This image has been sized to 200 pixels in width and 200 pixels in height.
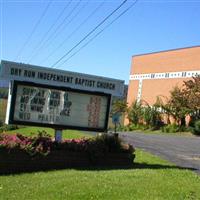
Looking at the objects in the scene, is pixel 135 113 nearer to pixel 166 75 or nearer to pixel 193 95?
pixel 166 75

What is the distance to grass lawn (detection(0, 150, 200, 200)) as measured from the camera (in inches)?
403

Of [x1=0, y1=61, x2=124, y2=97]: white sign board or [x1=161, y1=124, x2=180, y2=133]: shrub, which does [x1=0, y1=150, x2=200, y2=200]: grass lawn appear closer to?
[x1=0, y1=61, x2=124, y2=97]: white sign board

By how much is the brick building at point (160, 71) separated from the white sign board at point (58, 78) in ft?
119

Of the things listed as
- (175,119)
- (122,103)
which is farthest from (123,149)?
(122,103)

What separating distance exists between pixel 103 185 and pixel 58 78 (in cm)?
609

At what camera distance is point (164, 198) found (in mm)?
10125

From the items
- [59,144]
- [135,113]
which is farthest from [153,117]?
[59,144]

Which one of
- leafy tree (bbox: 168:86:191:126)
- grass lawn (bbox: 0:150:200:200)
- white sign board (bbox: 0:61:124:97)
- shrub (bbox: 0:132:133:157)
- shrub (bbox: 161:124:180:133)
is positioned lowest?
grass lawn (bbox: 0:150:200:200)

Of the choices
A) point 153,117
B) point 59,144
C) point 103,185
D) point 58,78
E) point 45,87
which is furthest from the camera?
point 153,117

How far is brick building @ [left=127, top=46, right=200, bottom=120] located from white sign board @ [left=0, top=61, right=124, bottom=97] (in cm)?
3624

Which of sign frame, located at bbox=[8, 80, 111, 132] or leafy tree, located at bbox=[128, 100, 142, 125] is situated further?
leafy tree, located at bbox=[128, 100, 142, 125]

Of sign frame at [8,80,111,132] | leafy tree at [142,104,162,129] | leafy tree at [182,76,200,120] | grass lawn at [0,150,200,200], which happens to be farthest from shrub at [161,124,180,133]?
grass lawn at [0,150,200,200]

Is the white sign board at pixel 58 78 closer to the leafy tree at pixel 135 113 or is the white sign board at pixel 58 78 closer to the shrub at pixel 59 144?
the shrub at pixel 59 144

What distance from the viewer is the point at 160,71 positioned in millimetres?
59906
